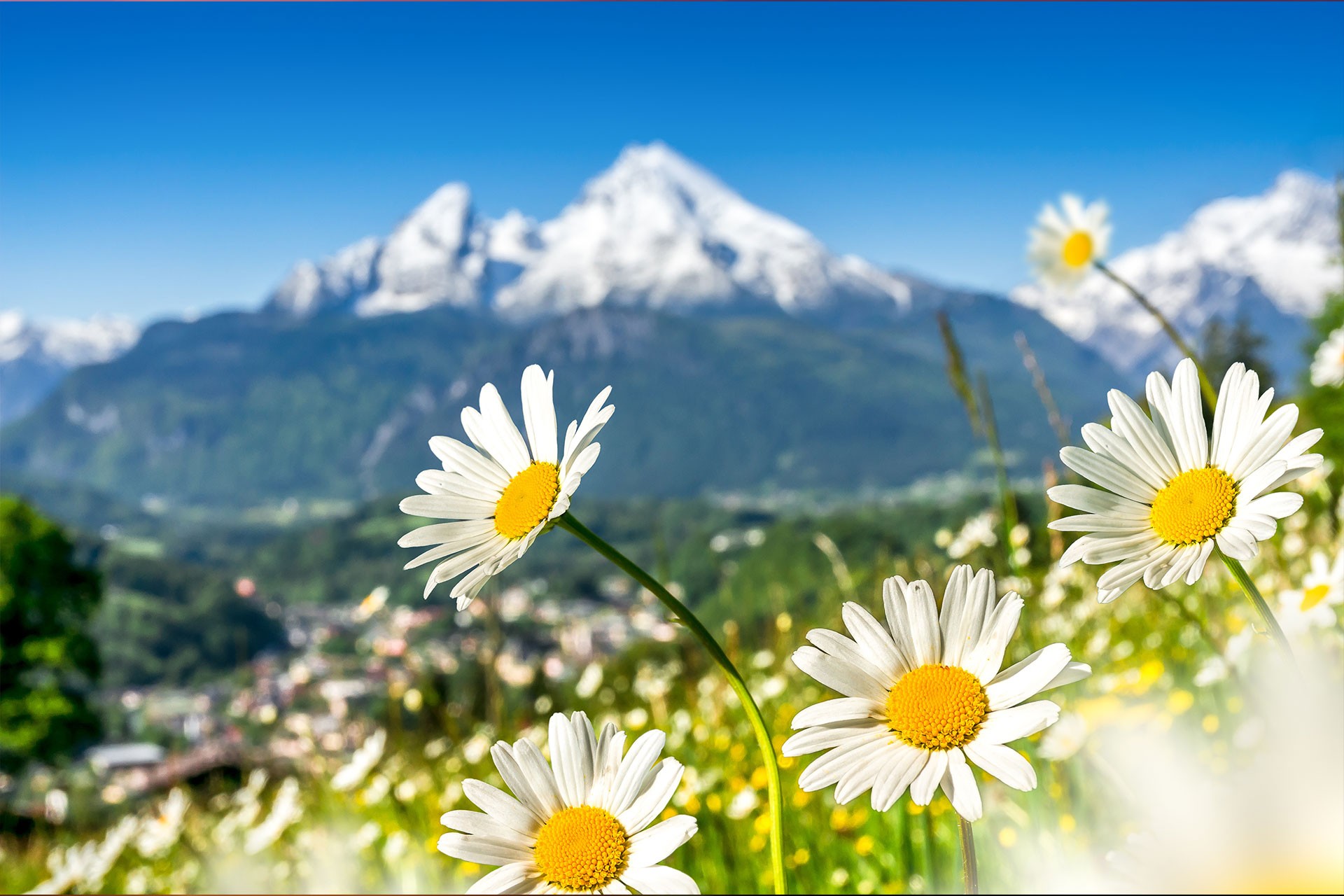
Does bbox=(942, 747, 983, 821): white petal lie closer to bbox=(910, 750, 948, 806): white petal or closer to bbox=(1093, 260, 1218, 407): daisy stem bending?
bbox=(910, 750, 948, 806): white petal

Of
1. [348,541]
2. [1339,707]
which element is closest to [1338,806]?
[1339,707]

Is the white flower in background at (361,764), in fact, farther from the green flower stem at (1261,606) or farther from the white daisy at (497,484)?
the green flower stem at (1261,606)

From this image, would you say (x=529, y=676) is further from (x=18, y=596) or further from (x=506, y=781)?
(x=18, y=596)

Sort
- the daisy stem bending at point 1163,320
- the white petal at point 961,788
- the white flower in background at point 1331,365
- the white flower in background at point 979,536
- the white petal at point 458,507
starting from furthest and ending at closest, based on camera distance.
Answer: the white flower in background at point 979,536 → the white flower in background at point 1331,365 → the daisy stem bending at point 1163,320 → the white petal at point 458,507 → the white petal at point 961,788

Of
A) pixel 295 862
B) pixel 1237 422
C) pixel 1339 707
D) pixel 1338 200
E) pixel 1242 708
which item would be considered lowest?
pixel 295 862

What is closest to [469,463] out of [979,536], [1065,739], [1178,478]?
[1178,478]

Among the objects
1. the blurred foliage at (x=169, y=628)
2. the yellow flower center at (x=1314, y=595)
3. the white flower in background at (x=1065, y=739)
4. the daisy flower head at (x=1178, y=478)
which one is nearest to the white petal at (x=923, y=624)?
the daisy flower head at (x=1178, y=478)
